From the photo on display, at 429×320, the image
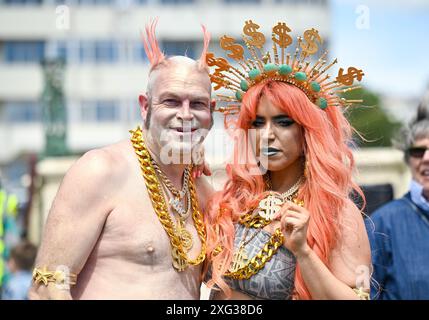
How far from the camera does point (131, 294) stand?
3.36 meters

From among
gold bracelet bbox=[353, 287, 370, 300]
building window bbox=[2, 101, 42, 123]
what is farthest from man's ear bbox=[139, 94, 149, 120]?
building window bbox=[2, 101, 42, 123]

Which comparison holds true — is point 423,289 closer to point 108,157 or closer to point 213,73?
point 213,73

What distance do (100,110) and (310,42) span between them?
1176 inches

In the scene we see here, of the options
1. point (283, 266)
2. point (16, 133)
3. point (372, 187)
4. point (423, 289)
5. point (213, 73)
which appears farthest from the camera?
point (16, 133)

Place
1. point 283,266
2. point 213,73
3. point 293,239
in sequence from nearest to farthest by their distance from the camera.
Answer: point 293,239 → point 283,266 → point 213,73

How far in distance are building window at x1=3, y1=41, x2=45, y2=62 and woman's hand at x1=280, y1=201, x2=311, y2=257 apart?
32.3 m

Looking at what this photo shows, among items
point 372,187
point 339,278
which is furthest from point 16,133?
point 339,278

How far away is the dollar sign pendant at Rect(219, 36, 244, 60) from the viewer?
12.3 feet

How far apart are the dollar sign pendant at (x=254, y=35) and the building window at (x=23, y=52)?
1247 inches

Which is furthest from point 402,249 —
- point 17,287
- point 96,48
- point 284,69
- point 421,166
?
point 96,48

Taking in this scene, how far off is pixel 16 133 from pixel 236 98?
31.6 m

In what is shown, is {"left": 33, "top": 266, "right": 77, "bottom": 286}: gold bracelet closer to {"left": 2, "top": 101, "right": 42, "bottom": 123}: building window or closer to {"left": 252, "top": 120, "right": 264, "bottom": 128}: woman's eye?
{"left": 252, "top": 120, "right": 264, "bottom": 128}: woman's eye

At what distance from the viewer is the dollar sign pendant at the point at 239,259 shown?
3537mm

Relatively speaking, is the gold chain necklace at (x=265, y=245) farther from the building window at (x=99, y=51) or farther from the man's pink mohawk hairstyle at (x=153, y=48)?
the building window at (x=99, y=51)
